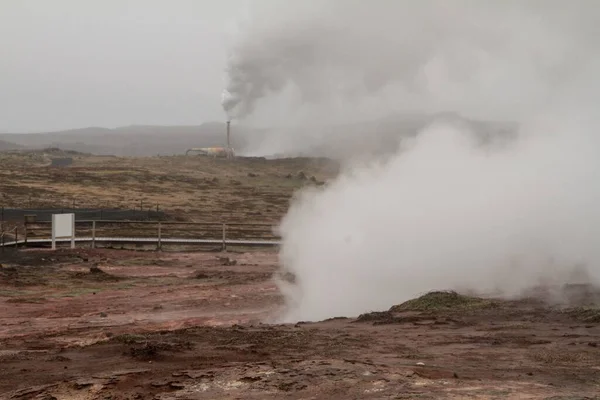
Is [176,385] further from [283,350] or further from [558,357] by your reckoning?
[558,357]

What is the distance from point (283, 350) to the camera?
9.91 meters

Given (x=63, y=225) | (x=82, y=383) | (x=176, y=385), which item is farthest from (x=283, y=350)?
(x=63, y=225)

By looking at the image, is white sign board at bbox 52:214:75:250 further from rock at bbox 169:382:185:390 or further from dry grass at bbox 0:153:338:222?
rock at bbox 169:382:185:390

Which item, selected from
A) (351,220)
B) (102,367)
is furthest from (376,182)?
(102,367)

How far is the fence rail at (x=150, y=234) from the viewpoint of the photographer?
2822 centimetres

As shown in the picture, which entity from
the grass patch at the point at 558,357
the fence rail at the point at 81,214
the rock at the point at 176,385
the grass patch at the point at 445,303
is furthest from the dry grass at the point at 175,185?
the rock at the point at 176,385

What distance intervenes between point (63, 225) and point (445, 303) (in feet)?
55.7

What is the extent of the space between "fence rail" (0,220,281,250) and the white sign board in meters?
0.48

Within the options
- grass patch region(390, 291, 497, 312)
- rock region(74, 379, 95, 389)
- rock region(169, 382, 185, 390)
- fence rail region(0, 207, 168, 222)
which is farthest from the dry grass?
rock region(169, 382, 185, 390)

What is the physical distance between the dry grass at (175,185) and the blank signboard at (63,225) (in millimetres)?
12363

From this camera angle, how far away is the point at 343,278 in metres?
16.8

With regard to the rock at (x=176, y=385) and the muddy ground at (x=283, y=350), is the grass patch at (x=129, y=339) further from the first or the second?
the rock at (x=176, y=385)

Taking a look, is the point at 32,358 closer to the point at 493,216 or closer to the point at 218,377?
the point at 218,377

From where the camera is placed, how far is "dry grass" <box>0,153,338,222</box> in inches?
1719
